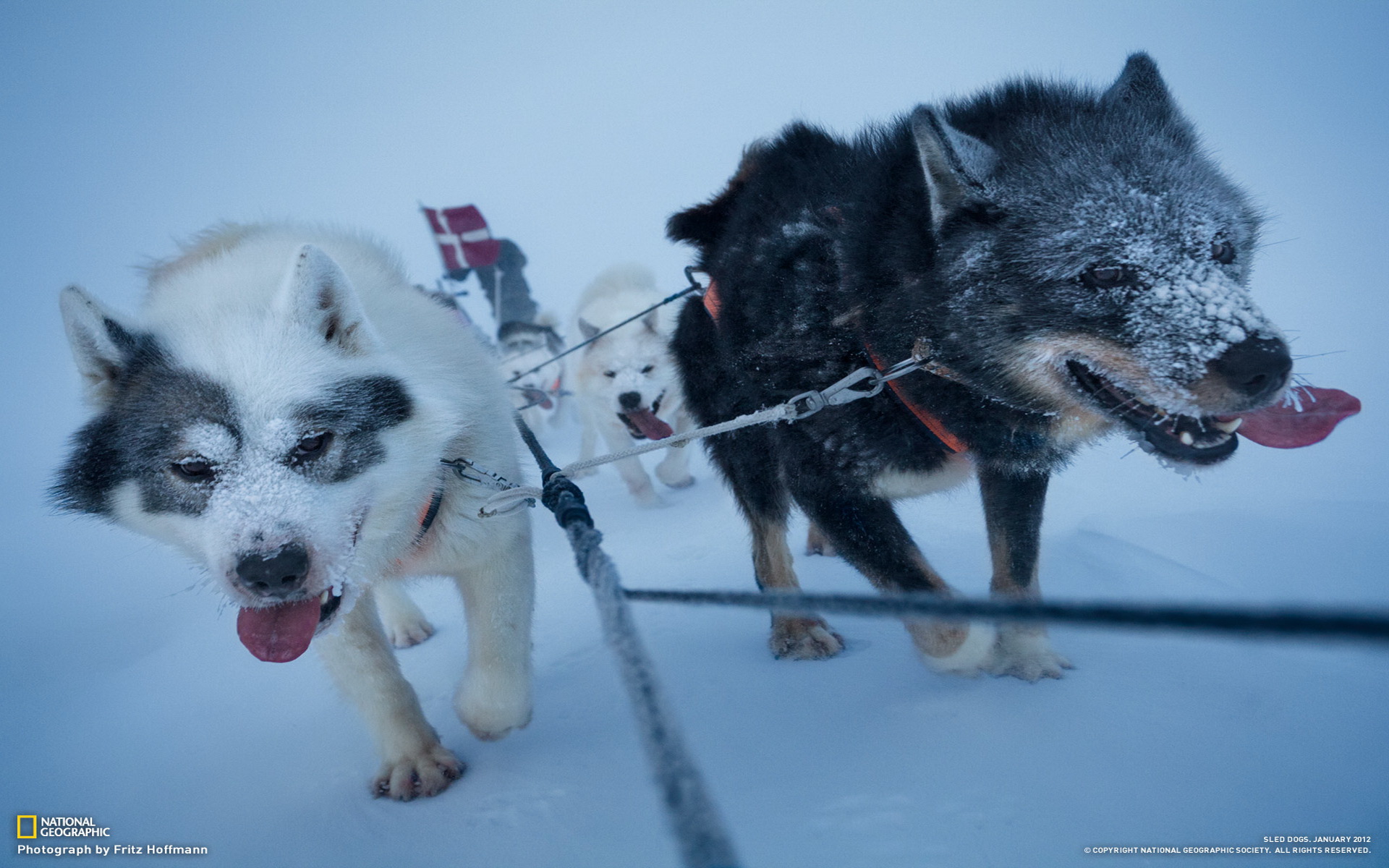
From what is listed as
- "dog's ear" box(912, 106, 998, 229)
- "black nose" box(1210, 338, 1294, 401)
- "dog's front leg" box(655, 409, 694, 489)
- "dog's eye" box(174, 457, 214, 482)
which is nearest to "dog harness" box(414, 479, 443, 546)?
"dog's eye" box(174, 457, 214, 482)

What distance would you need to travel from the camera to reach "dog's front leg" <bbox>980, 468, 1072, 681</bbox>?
1.92 metres

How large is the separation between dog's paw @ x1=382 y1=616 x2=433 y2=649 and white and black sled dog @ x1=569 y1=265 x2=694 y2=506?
6.57 ft

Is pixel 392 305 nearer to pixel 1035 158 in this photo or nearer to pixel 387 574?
pixel 387 574

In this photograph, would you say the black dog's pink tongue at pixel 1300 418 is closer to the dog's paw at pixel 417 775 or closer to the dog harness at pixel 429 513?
the dog harness at pixel 429 513

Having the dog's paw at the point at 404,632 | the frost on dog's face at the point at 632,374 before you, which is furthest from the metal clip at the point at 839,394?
the frost on dog's face at the point at 632,374

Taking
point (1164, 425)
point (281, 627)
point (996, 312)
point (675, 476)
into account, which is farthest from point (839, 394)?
point (675, 476)

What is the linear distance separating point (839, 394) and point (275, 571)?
132 cm

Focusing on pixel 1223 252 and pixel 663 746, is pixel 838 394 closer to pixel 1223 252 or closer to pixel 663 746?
pixel 1223 252

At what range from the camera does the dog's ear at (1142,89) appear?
5.42 ft

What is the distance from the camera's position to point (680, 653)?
241 centimetres

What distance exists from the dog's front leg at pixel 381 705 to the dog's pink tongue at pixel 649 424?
3.02m

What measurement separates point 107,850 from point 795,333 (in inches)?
99.2

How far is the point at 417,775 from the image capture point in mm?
1919

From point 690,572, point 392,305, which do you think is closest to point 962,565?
point 690,572
